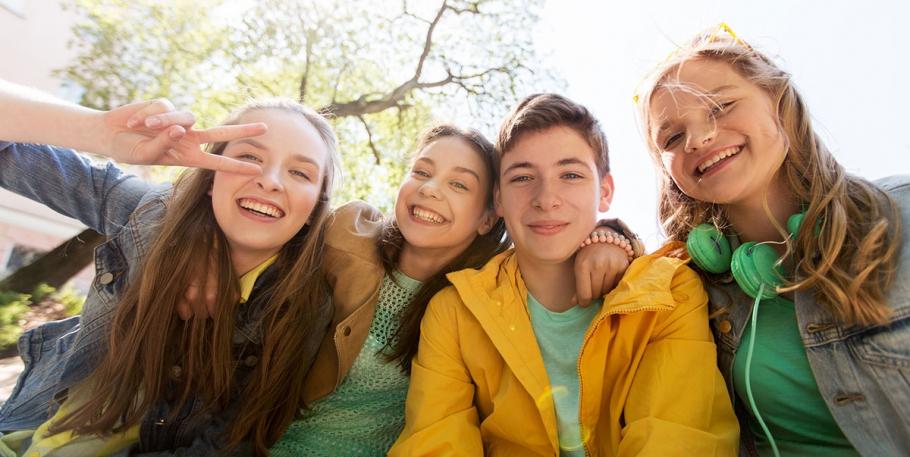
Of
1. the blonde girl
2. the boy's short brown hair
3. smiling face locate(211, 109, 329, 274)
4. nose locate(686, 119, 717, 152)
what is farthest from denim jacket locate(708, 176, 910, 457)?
smiling face locate(211, 109, 329, 274)

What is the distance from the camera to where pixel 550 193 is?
6.76 ft

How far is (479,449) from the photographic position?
190 centimetres

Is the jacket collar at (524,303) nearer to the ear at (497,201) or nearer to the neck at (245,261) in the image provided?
the ear at (497,201)

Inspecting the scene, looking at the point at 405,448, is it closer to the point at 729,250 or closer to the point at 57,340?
the point at 729,250

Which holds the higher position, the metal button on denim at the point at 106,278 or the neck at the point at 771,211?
the neck at the point at 771,211

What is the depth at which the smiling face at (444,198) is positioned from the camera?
241cm

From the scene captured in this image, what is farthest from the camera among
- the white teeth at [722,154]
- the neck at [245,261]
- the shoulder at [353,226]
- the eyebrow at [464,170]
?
the shoulder at [353,226]

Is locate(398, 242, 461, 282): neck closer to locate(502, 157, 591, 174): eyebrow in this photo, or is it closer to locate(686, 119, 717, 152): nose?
locate(502, 157, 591, 174): eyebrow

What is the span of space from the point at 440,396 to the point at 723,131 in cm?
156

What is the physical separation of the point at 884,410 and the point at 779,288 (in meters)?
0.46

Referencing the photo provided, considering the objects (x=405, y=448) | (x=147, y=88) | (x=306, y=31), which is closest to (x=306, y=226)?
(x=405, y=448)

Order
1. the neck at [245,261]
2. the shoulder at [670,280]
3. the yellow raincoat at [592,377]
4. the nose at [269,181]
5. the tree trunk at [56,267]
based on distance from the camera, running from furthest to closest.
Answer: the tree trunk at [56,267], the neck at [245,261], the nose at [269,181], the shoulder at [670,280], the yellow raincoat at [592,377]

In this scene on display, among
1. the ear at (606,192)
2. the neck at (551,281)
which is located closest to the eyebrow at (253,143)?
the neck at (551,281)

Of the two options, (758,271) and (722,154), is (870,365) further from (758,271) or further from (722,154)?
(722,154)
